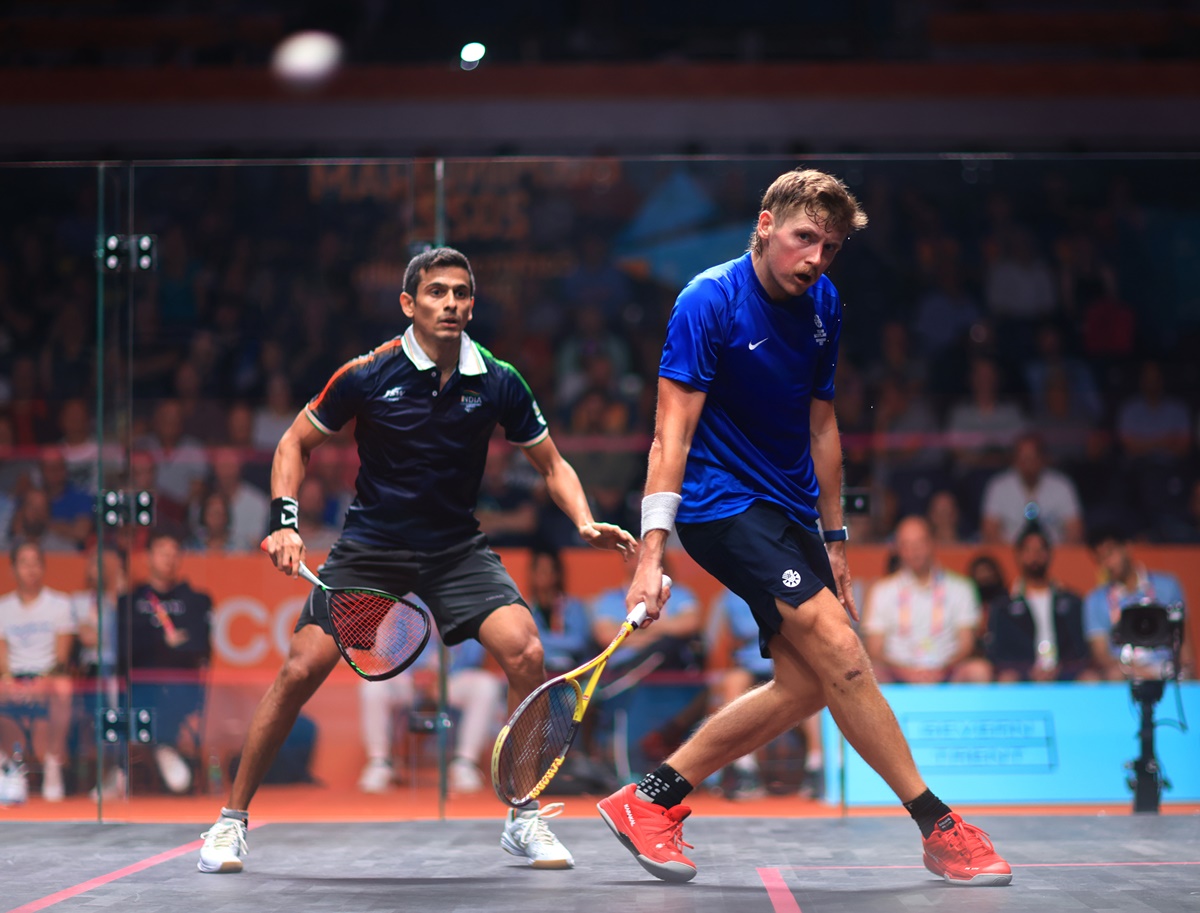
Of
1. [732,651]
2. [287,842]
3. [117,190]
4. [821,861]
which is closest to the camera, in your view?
[821,861]

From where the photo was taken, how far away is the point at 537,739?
122 inches

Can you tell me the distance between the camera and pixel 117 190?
16.1 feet

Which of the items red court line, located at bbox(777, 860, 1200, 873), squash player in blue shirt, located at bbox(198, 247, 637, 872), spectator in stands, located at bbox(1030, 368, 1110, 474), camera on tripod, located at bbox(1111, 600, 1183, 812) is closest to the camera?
red court line, located at bbox(777, 860, 1200, 873)

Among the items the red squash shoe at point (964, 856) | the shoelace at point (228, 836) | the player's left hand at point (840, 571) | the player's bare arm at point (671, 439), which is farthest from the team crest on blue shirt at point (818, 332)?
the shoelace at point (228, 836)

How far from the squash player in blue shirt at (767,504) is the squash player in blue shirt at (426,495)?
448 mm

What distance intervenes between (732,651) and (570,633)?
0.62 m

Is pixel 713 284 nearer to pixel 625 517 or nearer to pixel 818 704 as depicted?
pixel 818 704

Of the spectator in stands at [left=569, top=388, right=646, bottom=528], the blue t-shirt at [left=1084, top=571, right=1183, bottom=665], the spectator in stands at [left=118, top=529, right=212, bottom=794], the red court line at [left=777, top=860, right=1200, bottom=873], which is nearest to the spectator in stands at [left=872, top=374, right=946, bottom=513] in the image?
the blue t-shirt at [left=1084, top=571, right=1183, bottom=665]

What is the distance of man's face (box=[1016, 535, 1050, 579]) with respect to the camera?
5.76m

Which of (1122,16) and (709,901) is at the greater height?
(1122,16)

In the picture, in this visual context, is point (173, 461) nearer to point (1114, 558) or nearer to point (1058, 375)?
point (1114, 558)

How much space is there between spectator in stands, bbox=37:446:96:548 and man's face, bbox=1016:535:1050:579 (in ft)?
11.6

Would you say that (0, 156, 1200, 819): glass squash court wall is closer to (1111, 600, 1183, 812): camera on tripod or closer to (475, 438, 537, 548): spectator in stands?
(475, 438, 537, 548): spectator in stands

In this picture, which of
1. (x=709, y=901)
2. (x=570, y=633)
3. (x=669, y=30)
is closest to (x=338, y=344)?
(x=570, y=633)
